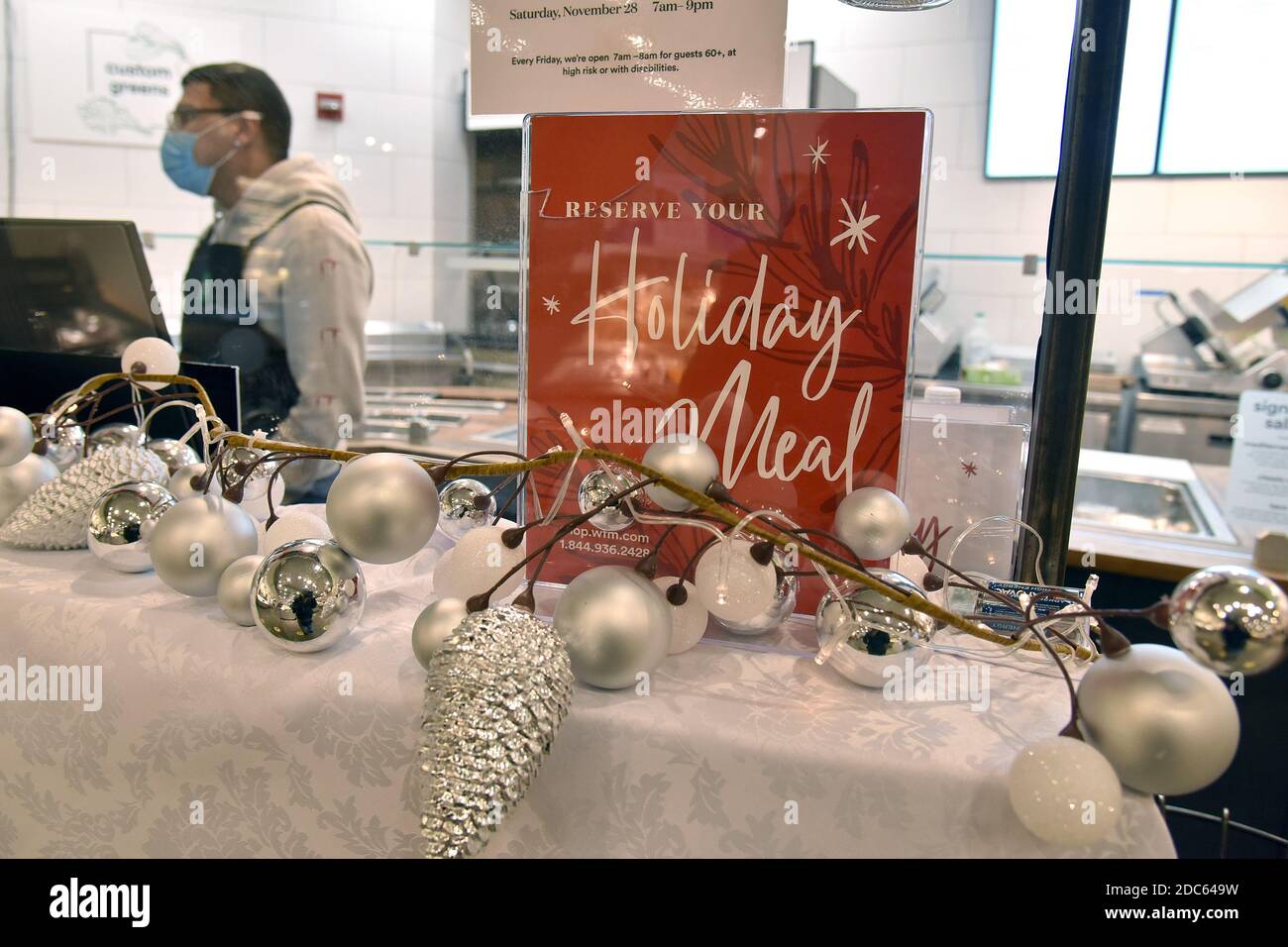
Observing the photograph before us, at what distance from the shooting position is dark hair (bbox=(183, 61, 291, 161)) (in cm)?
184

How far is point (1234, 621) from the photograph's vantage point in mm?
357

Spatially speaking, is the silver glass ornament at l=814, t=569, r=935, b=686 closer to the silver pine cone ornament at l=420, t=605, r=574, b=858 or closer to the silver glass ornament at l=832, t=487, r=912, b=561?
the silver glass ornament at l=832, t=487, r=912, b=561

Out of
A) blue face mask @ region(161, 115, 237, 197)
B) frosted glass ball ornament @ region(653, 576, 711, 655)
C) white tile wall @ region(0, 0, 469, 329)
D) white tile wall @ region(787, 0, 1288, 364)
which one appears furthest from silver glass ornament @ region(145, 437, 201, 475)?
white tile wall @ region(787, 0, 1288, 364)

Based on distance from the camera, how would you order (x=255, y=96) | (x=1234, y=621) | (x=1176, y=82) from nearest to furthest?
(x=1234, y=621)
(x=255, y=96)
(x=1176, y=82)

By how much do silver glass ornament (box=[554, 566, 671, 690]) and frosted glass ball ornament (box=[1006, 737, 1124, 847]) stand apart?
0.18 m

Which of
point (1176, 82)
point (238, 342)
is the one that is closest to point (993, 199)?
point (1176, 82)

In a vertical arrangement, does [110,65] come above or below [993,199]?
above

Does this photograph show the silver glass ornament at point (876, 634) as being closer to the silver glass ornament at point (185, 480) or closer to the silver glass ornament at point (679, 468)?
the silver glass ornament at point (679, 468)

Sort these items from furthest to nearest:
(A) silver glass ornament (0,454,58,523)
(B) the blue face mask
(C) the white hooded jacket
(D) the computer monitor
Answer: (B) the blue face mask < (C) the white hooded jacket < (D) the computer monitor < (A) silver glass ornament (0,454,58,523)

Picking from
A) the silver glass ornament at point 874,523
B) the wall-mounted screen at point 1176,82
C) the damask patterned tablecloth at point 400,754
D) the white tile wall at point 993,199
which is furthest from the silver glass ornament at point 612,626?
the wall-mounted screen at point 1176,82

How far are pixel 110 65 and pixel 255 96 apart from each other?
170 cm

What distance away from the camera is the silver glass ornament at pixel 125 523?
58 centimetres

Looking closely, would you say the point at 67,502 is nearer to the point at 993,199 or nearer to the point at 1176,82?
the point at 993,199

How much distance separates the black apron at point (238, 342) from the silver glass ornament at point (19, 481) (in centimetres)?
41
